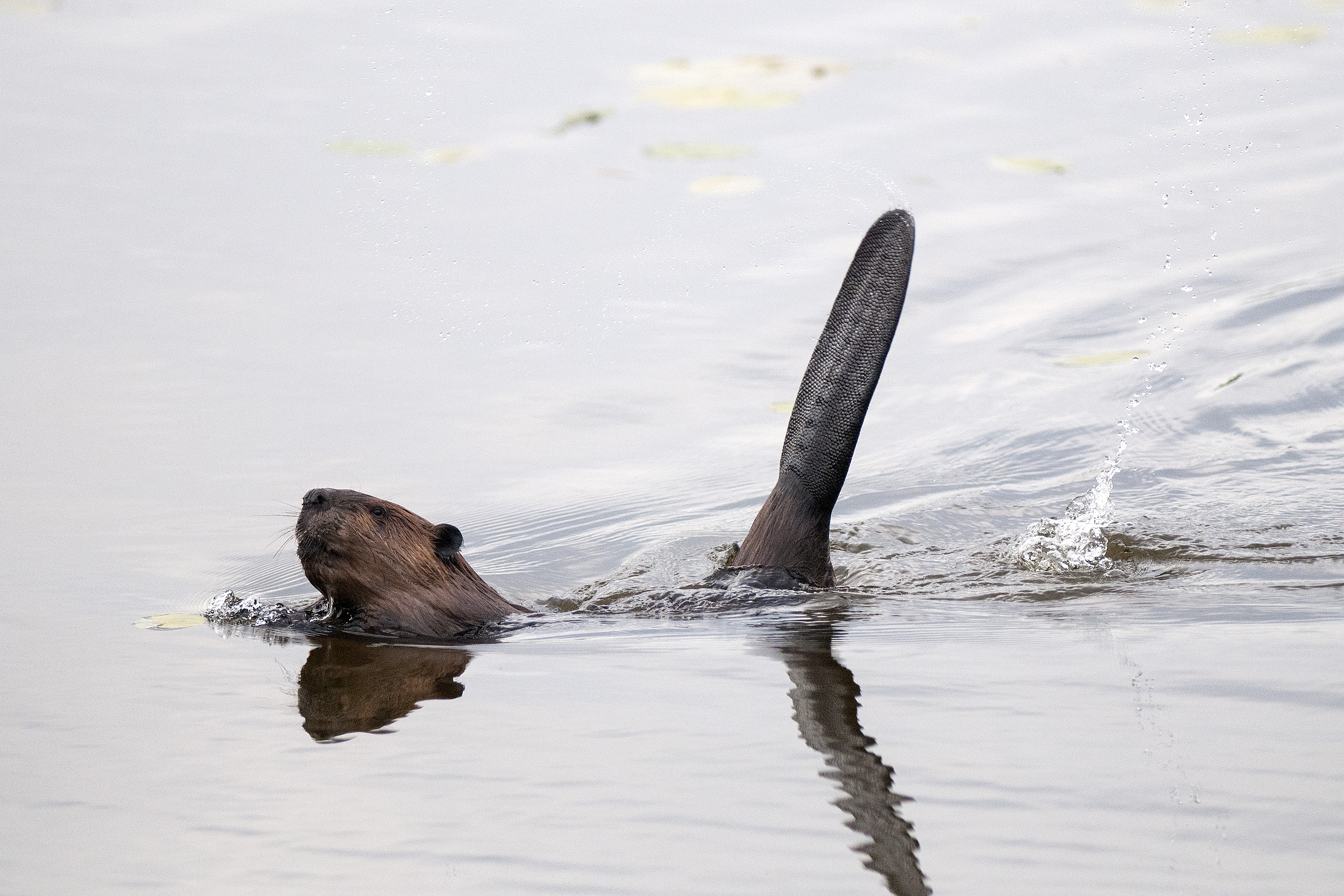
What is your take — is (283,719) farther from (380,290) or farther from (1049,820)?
(380,290)

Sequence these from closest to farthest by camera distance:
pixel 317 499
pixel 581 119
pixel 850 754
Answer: pixel 850 754 < pixel 317 499 < pixel 581 119

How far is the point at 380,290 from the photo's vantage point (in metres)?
7.61

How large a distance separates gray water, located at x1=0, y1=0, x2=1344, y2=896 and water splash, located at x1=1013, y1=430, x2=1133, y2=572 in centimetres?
3

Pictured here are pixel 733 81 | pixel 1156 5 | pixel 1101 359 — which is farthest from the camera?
pixel 1156 5

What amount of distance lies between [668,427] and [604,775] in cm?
364

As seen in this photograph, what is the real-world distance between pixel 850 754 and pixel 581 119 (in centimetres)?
704

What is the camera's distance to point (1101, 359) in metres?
7.43

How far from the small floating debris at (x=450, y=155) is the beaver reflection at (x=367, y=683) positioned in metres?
5.15

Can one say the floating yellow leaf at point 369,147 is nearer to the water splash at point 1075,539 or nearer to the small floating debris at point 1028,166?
the small floating debris at point 1028,166

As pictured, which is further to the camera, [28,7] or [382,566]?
[28,7]

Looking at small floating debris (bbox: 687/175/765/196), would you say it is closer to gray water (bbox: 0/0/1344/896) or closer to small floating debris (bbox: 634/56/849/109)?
gray water (bbox: 0/0/1344/896)

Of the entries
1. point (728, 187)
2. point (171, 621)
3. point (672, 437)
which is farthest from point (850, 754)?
point (728, 187)

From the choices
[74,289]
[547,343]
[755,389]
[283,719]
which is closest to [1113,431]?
[755,389]

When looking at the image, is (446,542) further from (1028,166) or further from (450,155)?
(1028,166)
